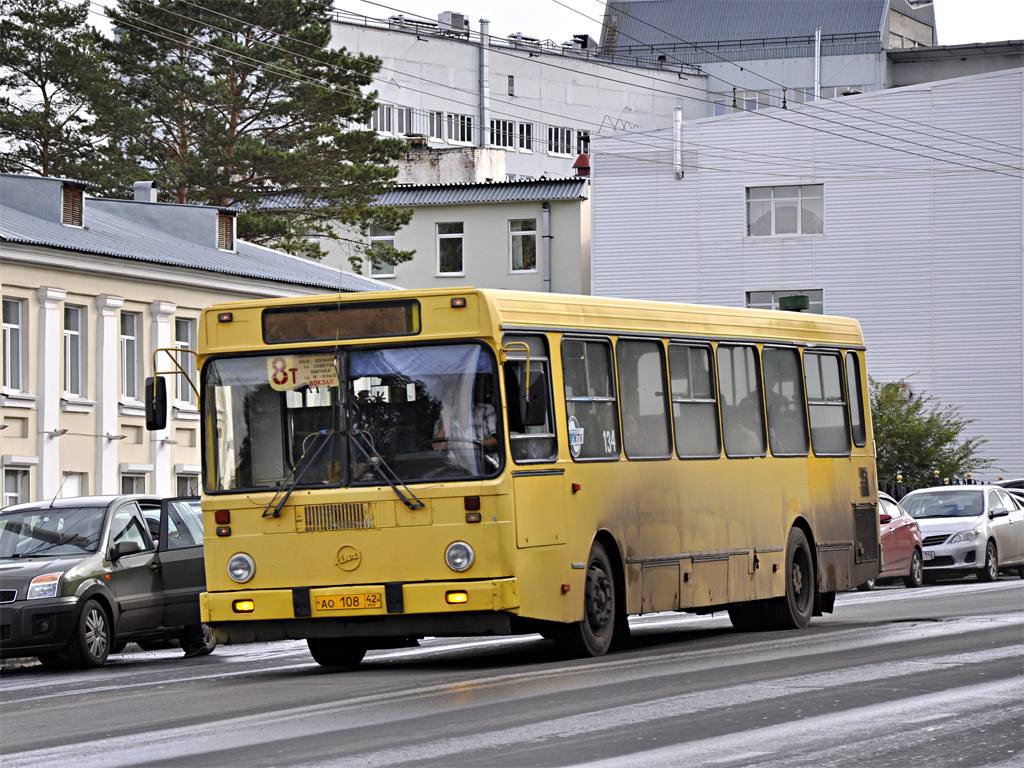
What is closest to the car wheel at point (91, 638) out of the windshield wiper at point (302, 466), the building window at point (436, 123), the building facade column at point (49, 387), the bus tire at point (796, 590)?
the windshield wiper at point (302, 466)

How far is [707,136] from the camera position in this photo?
5922cm

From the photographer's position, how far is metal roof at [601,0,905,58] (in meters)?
89.0

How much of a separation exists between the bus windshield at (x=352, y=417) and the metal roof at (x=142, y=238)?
64.8 feet

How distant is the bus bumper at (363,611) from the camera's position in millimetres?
14141

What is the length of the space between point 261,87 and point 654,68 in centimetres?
3721

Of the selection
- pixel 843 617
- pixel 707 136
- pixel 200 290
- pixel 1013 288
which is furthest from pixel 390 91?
pixel 843 617

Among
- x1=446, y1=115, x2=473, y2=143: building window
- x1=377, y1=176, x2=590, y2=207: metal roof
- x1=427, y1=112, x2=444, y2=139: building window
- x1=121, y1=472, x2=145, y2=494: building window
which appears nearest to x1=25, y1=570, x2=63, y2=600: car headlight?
x1=121, y1=472, x2=145, y2=494: building window

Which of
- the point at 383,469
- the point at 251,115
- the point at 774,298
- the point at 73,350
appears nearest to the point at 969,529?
the point at 73,350

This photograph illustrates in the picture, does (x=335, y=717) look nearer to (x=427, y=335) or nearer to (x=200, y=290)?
(x=427, y=335)

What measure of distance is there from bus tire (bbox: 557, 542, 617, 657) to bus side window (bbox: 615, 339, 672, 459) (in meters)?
1.07

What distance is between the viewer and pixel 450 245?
216ft

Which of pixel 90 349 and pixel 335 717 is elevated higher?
pixel 90 349

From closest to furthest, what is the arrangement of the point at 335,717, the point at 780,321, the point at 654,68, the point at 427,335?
1. the point at 335,717
2. the point at 427,335
3. the point at 780,321
4. the point at 654,68

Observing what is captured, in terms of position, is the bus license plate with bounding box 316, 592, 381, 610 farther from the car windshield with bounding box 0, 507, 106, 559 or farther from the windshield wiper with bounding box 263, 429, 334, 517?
the car windshield with bounding box 0, 507, 106, 559
